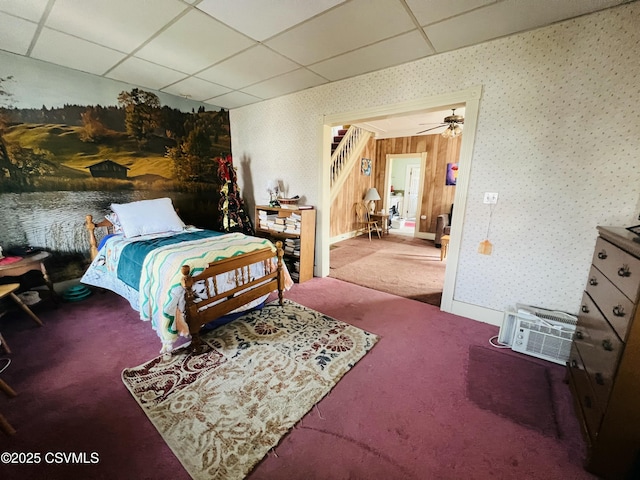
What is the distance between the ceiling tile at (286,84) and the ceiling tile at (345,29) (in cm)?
46

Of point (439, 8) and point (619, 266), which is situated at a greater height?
point (439, 8)

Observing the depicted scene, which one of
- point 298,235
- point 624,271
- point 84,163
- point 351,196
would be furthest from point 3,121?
point 351,196

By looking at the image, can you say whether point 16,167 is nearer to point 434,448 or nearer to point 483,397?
point 434,448

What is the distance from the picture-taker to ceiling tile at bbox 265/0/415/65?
5.74ft

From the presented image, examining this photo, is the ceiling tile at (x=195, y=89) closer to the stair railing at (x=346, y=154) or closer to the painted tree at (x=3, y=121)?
the painted tree at (x=3, y=121)

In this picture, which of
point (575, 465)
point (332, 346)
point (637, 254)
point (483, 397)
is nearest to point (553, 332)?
point (483, 397)

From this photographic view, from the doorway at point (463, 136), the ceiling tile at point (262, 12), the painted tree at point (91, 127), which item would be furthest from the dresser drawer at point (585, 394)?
the painted tree at point (91, 127)

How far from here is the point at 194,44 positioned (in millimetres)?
2230

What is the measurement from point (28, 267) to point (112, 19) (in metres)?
2.29

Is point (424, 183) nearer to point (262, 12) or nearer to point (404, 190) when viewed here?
point (404, 190)

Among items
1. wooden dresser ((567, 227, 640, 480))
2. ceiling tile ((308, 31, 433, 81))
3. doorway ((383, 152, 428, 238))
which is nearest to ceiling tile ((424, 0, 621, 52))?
ceiling tile ((308, 31, 433, 81))

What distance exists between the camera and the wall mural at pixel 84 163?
8.34 feet

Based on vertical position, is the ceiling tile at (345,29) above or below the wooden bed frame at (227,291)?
above

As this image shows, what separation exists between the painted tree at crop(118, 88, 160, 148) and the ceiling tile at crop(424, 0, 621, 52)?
338 cm
